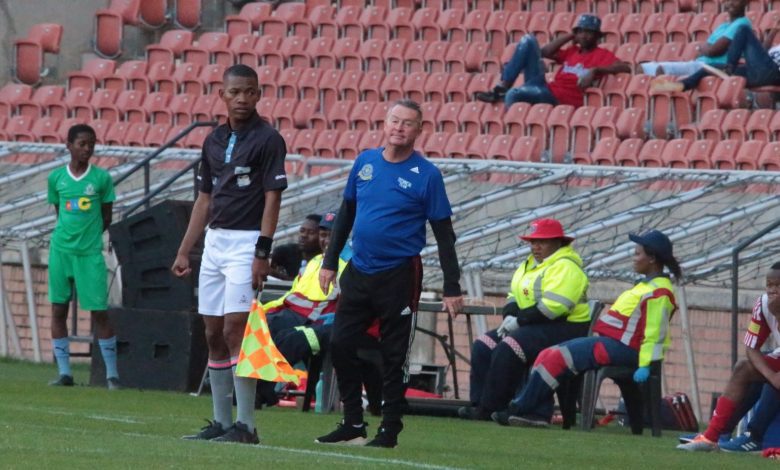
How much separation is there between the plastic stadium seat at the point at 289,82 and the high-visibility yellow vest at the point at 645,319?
10.8 m

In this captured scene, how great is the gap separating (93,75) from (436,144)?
6275mm

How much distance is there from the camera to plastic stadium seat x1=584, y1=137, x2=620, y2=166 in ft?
57.5

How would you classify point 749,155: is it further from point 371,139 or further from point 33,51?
point 33,51

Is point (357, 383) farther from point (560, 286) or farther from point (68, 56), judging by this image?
point (68, 56)

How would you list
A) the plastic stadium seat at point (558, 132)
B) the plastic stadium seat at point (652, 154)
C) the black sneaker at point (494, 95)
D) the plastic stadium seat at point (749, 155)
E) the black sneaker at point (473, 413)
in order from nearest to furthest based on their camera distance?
1. the black sneaker at point (473, 413)
2. the plastic stadium seat at point (749, 155)
3. the plastic stadium seat at point (652, 154)
4. the plastic stadium seat at point (558, 132)
5. the black sneaker at point (494, 95)

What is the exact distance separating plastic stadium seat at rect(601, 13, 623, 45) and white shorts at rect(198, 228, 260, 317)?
1237cm

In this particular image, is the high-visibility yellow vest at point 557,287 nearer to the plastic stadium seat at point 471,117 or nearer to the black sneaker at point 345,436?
the black sneaker at point 345,436

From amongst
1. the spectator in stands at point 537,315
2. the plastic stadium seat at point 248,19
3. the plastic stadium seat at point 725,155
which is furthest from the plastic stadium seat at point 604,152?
the plastic stadium seat at point 248,19

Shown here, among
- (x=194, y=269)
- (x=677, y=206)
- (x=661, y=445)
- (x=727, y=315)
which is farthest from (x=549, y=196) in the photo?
(x=661, y=445)

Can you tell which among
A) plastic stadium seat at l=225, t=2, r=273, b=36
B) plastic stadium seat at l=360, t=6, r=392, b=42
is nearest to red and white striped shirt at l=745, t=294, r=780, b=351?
plastic stadium seat at l=360, t=6, r=392, b=42

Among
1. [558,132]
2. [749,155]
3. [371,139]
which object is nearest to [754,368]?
[749,155]

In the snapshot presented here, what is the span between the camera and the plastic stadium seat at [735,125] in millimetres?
17188

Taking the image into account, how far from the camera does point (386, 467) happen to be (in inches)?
298

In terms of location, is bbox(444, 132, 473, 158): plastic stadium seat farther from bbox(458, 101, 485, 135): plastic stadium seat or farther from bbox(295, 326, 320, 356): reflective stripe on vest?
bbox(295, 326, 320, 356): reflective stripe on vest
